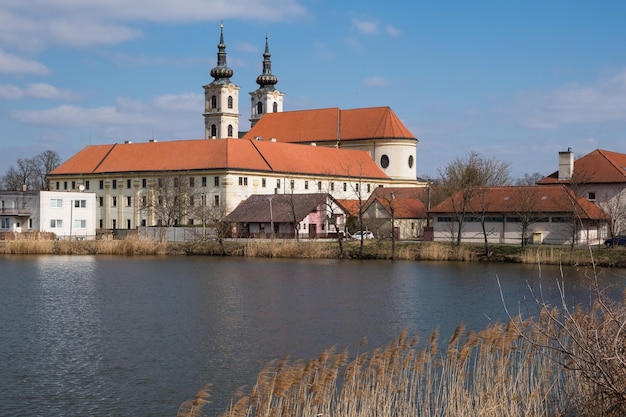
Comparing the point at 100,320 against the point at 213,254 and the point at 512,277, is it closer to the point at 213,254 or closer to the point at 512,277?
the point at 512,277

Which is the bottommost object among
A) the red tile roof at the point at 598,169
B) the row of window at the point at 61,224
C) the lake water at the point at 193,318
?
the lake water at the point at 193,318

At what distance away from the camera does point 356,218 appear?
220ft

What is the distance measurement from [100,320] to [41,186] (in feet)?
304

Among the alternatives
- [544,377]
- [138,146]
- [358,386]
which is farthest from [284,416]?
[138,146]

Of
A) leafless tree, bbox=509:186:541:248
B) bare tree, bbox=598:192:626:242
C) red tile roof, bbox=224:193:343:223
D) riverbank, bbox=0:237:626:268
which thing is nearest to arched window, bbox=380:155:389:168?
red tile roof, bbox=224:193:343:223

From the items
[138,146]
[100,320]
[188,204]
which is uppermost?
[138,146]

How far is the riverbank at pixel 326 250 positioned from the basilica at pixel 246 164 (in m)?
16.4

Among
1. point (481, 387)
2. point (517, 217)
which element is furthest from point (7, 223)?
point (481, 387)

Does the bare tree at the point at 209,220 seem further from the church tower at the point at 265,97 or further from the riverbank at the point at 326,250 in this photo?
the church tower at the point at 265,97

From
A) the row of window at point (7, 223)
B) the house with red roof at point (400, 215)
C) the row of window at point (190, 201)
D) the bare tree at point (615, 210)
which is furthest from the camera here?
the row of window at point (190, 201)

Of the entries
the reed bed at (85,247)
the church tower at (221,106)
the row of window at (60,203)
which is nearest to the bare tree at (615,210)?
the reed bed at (85,247)

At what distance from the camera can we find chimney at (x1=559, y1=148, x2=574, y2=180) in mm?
62534

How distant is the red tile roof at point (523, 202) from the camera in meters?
54.0

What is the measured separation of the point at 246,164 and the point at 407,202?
1738 cm
